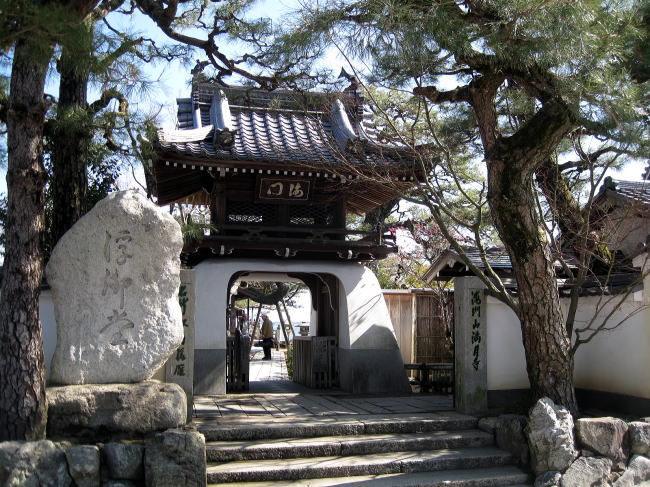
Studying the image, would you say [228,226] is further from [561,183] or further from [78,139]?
[561,183]

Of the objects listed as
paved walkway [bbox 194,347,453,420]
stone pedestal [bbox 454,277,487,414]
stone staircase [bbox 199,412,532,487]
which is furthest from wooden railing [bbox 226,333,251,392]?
stone pedestal [bbox 454,277,487,414]

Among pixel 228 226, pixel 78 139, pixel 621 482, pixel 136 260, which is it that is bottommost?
pixel 621 482

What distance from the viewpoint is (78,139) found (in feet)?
27.5

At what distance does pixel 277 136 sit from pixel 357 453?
7414 mm

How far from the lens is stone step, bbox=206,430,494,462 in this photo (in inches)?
277

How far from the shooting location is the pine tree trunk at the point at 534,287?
7.96 metres

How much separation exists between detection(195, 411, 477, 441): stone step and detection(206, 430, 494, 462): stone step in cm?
8

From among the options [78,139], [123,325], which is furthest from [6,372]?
[78,139]

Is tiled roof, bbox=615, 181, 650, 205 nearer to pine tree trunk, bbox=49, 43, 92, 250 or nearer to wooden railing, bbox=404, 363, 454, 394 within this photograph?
wooden railing, bbox=404, 363, 454, 394

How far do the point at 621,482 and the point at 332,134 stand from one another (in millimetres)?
8471

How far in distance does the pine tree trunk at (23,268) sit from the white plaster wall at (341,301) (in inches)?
219

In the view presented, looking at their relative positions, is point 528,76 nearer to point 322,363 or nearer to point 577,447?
point 577,447

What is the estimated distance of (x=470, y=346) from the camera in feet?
29.3

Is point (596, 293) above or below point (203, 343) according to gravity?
above
